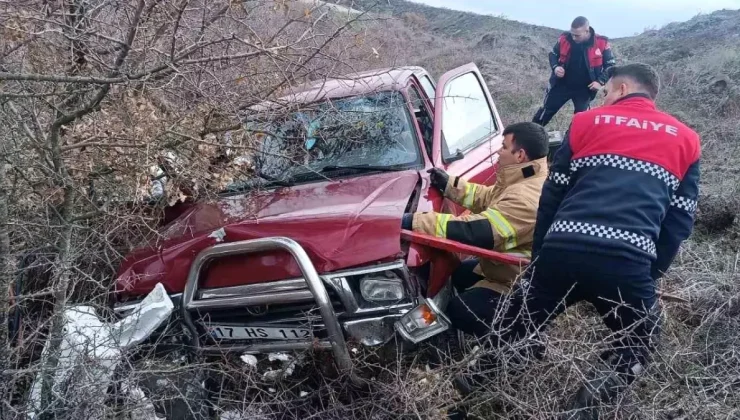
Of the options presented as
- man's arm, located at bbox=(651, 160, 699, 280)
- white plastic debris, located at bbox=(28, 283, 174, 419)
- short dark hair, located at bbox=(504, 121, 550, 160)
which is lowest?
white plastic debris, located at bbox=(28, 283, 174, 419)

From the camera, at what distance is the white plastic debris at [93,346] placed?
2.62m

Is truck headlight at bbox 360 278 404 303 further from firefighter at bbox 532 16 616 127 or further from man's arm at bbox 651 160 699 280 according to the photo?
firefighter at bbox 532 16 616 127

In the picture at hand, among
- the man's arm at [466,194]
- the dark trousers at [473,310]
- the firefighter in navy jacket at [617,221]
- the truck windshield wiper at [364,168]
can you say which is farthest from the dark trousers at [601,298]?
the truck windshield wiper at [364,168]

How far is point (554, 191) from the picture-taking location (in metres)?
3.00

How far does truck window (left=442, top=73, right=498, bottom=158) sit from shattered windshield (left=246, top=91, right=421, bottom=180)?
32cm

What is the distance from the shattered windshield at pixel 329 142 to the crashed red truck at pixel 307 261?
2 centimetres

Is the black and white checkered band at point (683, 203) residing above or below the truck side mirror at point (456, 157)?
below

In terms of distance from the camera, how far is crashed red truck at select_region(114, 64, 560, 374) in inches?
112

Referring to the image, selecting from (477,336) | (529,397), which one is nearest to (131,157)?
(477,336)

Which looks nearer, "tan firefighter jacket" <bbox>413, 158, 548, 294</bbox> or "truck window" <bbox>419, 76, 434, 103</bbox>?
"tan firefighter jacket" <bbox>413, 158, 548, 294</bbox>

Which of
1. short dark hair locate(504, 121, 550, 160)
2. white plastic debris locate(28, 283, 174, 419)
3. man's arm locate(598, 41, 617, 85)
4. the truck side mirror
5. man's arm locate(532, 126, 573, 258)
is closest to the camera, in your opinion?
white plastic debris locate(28, 283, 174, 419)

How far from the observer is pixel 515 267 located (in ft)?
10.4

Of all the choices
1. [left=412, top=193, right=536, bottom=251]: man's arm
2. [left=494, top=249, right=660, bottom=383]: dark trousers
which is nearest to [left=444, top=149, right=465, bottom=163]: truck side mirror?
[left=412, top=193, right=536, bottom=251]: man's arm

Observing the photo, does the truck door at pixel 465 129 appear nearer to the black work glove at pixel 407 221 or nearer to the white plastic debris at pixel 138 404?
the black work glove at pixel 407 221
